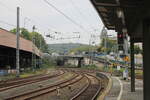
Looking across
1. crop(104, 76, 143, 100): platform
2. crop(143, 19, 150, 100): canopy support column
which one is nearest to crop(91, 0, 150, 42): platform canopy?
crop(143, 19, 150, 100): canopy support column

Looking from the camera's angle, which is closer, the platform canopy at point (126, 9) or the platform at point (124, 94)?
the platform canopy at point (126, 9)

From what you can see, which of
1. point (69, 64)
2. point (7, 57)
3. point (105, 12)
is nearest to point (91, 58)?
point (69, 64)

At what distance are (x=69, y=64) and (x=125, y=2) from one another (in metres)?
106

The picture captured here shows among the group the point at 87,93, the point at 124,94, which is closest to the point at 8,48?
the point at 87,93

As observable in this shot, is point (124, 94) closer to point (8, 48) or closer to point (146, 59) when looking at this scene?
point (146, 59)

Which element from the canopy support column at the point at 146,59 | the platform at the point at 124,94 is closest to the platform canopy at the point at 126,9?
the canopy support column at the point at 146,59

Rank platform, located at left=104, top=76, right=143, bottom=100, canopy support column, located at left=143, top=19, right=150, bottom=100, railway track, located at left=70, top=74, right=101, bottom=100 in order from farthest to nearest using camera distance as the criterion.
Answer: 1. railway track, located at left=70, top=74, right=101, bottom=100
2. platform, located at left=104, top=76, right=143, bottom=100
3. canopy support column, located at left=143, top=19, right=150, bottom=100

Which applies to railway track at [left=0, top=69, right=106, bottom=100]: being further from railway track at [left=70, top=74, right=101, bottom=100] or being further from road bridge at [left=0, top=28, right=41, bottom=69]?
road bridge at [left=0, top=28, right=41, bottom=69]

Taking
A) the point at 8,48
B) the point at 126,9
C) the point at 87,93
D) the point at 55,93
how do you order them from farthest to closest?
the point at 8,48, the point at 87,93, the point at 55,93, the point at 126,9

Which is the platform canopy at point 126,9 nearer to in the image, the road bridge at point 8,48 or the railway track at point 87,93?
the railway track at point 87,93

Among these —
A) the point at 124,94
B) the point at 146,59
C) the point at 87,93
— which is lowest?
the point at 87,93

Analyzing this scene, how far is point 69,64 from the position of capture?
379ft

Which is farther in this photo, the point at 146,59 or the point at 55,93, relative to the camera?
the point at 55,93

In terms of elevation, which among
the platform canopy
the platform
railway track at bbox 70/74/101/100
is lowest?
railway track at bbox 70/74/101/100
